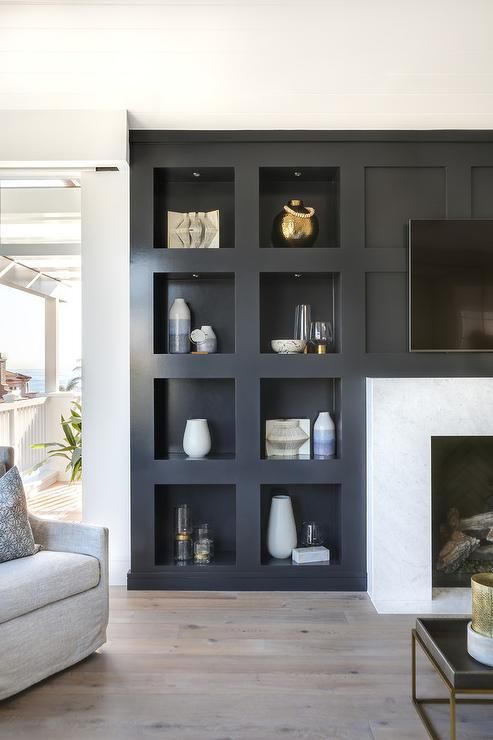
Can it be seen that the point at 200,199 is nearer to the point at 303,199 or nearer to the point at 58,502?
the point at 303,199

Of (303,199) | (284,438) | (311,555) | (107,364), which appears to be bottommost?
(311,555)

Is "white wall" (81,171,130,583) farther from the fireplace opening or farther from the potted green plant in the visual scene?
the fireplace opening

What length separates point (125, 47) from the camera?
251cm

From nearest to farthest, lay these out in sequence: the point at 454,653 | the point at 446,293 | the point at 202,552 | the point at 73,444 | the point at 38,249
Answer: the point at 454,653 < the point at 446,293 < the point at 202,552 < the point at 38,249 < the point at 73,444

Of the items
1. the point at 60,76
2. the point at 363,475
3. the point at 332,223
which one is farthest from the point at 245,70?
the point at 363,475

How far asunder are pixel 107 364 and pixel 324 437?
135 cm

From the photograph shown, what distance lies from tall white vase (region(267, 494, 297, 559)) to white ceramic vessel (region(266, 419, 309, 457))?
270 mm

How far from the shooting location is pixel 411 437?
10.0ft

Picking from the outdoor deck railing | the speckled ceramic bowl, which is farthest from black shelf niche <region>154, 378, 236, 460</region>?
the outdoor deck railing

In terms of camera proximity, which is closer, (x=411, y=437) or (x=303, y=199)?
(x=411, y=437)

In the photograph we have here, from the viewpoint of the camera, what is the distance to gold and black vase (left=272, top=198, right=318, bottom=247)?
3266 mm

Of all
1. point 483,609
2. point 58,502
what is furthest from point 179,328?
point 58,502

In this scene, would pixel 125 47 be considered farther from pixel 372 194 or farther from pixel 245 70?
pixel 372 194

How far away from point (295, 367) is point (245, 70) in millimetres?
1542
